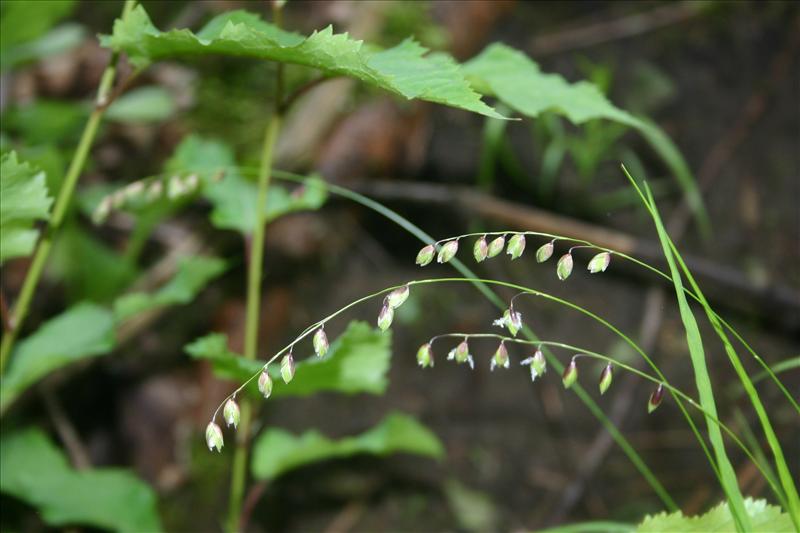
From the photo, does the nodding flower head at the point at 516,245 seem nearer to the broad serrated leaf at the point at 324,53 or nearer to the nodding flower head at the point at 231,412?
→ the broad serrated leaf at the point at 324,53

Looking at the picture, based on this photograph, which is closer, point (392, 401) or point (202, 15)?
point (392, 401)

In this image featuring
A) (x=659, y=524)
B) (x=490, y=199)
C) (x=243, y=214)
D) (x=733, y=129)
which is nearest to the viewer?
(x=659, y=524)

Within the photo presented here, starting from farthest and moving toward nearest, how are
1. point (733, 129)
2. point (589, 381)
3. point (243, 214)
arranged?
1. point (733, 129)
2. point (589, 381)
3. point (243, 214)

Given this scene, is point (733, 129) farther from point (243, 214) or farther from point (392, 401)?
point (243, 214)

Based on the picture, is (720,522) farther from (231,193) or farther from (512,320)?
(231,193)

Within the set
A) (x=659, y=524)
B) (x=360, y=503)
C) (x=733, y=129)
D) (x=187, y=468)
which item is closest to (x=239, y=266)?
(x=187, y=468)

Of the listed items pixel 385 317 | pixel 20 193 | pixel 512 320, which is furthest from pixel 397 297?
pixel 20 193
